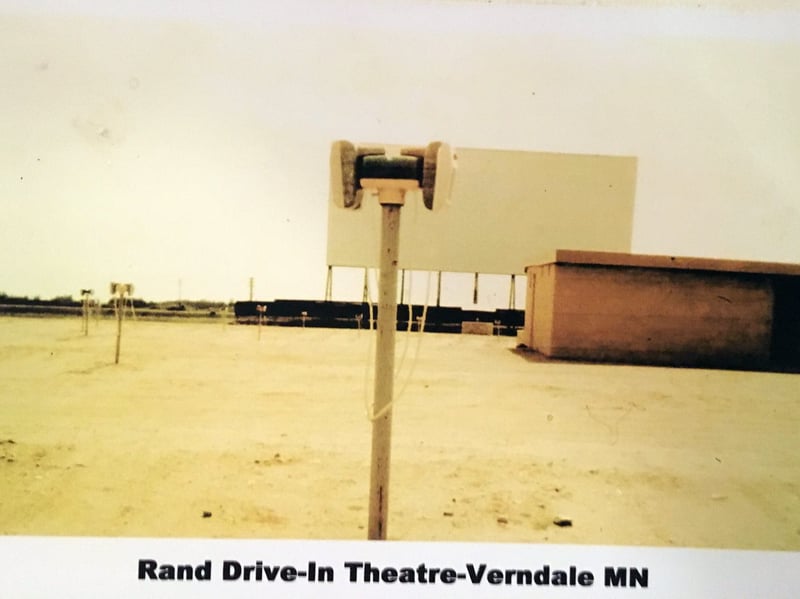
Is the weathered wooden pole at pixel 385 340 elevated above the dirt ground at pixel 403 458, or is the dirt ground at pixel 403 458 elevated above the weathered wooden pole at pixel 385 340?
Answer: the weathered wooden pole at pixel 385 340

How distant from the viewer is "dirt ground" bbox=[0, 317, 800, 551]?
1.87 m

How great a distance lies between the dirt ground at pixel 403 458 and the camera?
187 centimetres

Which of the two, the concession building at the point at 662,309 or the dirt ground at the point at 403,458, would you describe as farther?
the concession building at the point at 662,309

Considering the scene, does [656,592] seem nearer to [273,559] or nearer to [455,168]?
[273,559]

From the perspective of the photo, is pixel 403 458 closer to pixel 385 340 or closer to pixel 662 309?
pixel 385 340

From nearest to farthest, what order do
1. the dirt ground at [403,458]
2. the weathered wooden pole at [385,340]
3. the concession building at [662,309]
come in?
1. the weathered wooden pole at [385,340]
2. the dirt ground at [403,458]
3. the concession building at [662,309]

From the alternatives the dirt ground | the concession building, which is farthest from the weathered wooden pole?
the concession building

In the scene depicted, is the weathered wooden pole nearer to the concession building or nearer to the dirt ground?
the dirt ground

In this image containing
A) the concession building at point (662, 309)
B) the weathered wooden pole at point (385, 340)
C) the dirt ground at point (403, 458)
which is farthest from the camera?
the concession building at point (662, 309)

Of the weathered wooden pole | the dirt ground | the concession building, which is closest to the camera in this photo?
the weathered wooden pole

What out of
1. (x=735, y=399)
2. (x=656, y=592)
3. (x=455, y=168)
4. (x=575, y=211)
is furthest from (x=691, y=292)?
(x=455, y=168)

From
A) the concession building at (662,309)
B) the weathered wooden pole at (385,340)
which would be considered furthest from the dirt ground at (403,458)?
the concession building at (662,309)

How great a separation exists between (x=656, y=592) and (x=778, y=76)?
89.2 inches

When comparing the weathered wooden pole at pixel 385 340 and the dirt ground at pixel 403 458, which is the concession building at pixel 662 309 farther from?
the weathered wooden pole at pixel 385 340
